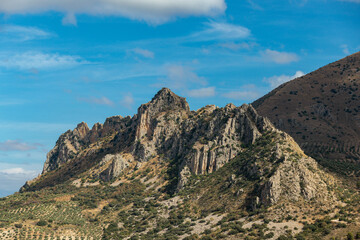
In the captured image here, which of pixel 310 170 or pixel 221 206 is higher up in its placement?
pixel 310 170

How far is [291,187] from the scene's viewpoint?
159750 millimetres

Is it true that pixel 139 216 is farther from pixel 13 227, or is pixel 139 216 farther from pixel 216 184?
A: pixel 13 227

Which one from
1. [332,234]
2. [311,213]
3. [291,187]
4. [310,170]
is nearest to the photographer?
[332,234]

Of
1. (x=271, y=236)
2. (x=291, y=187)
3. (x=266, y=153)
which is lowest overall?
(x=271, y=236)

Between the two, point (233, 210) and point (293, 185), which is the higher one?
point (293, 185)

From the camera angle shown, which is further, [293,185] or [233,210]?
[233,210]

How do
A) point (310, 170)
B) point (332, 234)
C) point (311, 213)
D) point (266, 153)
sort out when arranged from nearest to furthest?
point (332, 234) < point (311, 213) < point (310, 170) < point (266, 153)

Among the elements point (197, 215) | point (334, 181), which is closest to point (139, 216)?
point (197, 215)

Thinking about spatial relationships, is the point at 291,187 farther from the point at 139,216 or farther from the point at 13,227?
the point at 13,227

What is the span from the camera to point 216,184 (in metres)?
186

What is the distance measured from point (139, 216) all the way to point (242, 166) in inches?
1920

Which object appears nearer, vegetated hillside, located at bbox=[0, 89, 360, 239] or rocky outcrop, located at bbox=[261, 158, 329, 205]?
vegetated hillside, located at bbox=[0, 89, 360, 239]

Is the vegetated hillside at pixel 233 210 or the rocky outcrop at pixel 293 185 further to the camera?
the rocky outcrop at pixel 293 185

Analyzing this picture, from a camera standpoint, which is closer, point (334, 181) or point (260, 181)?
point (260, 181)
